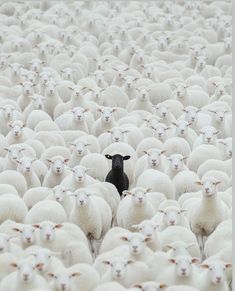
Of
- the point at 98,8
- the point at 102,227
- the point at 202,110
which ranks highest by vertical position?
the point at 98,8

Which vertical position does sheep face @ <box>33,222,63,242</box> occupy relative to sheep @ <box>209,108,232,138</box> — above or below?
below

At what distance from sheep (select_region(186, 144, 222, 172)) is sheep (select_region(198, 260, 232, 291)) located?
10.3ft

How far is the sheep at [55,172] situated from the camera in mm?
10320

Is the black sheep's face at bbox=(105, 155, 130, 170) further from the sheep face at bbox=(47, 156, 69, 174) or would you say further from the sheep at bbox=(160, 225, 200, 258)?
the sheep at bbox=(160, 225, 200, 258)

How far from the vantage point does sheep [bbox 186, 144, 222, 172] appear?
36.0 ft

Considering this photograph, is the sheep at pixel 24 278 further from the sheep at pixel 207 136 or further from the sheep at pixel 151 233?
Result: the sheep at pixel 207 136

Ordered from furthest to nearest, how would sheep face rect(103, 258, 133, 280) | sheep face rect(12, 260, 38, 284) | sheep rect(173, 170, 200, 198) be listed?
sheep rect(173, 170, 200, 198), sheep face rect(103, 258, 133, 280), sheep face rect(12, 260, 38, 284)

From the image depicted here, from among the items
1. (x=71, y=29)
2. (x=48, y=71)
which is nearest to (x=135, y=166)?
(x=48, y=71)

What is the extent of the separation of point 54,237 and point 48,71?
273 inches

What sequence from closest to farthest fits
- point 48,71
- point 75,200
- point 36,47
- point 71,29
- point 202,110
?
point 75,200 < point 202,110 < point 48,71 < point 36,47 < point 71,29

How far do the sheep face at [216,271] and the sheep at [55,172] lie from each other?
9.44ft

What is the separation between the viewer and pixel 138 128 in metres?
12.1

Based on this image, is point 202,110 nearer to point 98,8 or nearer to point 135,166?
point 135,166

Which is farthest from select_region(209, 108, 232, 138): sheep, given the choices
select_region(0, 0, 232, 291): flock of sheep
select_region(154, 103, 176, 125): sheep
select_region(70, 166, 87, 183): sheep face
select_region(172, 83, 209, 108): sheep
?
select_region(70, 166, 87, 183): sheep face
